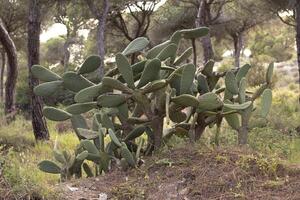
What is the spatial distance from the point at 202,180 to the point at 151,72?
1.08 meters

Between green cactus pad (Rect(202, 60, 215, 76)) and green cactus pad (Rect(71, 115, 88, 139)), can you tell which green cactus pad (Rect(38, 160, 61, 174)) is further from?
green cactus pad (Rect(202, 60, 215, 76))

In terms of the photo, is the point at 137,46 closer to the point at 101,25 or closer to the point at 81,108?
the point at 81,108

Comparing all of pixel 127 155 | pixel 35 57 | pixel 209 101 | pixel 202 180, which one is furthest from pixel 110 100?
pixel 35 57

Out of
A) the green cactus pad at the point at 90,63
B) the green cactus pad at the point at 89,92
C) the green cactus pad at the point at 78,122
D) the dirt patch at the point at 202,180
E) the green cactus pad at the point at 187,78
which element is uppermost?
the green cactus pad at the point at 90,63

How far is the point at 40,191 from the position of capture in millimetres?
4043

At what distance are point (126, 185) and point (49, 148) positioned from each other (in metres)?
4.61

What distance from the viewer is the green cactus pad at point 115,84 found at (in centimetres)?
468

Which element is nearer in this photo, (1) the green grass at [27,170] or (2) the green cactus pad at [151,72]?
(1) the green grass at [27,170]

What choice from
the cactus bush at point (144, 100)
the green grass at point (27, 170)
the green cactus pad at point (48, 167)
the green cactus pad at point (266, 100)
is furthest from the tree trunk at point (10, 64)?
the green cactus pad at point (266, 100)

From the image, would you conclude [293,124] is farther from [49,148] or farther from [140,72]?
[140,72]

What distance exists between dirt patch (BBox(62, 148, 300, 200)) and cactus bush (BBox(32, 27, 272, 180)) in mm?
339

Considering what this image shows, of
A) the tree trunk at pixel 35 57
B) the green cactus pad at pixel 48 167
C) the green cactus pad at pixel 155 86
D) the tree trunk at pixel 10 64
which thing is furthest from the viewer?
the tree trunk at pixel 10 64

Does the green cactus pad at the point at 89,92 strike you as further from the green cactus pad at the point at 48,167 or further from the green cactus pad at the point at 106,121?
the green cactus pad at the point at 48,167

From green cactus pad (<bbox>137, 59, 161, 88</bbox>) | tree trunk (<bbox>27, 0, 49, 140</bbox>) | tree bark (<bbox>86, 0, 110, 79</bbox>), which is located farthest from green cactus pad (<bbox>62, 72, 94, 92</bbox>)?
tree bark (<bbox>86, 0, 110, 79</bbox>)
